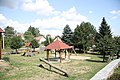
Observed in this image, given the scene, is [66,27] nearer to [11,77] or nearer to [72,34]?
[72,34]

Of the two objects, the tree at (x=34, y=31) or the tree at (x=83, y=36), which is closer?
the tree at (x=83, y=36)

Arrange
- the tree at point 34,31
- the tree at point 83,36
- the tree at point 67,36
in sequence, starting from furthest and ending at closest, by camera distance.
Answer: the tree at point 34,31 < the tree at point 67,36 < the tree at point 83,36

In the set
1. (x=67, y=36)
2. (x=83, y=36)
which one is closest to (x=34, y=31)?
(x=67, y=36)

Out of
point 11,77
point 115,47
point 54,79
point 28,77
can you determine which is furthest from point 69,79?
point 115,47

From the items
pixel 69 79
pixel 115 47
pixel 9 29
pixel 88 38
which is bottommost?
pixel 69 79

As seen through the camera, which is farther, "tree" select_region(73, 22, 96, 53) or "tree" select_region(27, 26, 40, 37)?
"tree" select_region(27, 26, 40, 37)

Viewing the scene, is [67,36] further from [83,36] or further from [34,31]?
[34,31]

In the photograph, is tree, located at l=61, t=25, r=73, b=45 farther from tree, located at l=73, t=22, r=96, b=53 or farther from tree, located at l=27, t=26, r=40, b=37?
tree, located at l=27, t=26, r=40, b=37

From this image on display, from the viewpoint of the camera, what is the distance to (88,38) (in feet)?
147

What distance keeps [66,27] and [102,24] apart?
433 inches

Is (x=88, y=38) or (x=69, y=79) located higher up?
(x=88, y=38)

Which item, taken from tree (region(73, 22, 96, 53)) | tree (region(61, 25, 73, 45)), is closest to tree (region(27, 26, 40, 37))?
tree (region(61, 25, 73, 45))

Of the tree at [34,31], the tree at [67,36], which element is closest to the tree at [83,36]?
the tree at [67,36]

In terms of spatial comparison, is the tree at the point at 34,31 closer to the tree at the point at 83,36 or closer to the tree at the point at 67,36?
the tree at the point at 67,36
